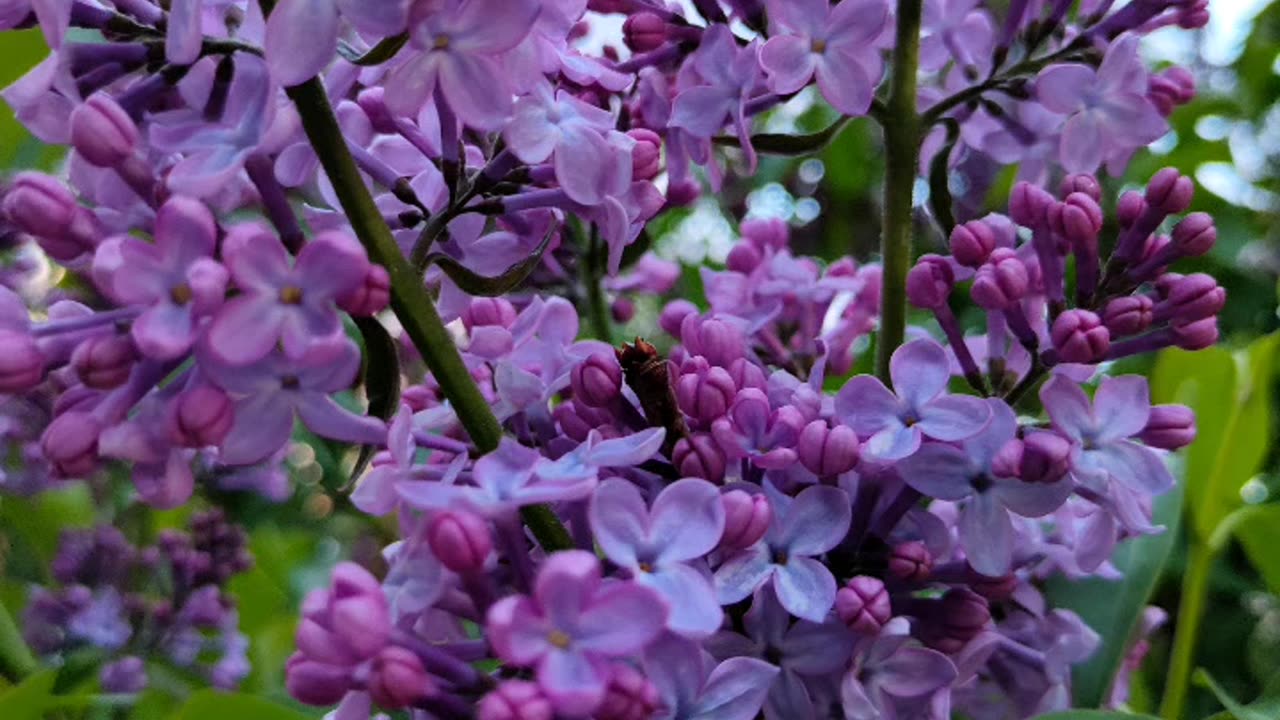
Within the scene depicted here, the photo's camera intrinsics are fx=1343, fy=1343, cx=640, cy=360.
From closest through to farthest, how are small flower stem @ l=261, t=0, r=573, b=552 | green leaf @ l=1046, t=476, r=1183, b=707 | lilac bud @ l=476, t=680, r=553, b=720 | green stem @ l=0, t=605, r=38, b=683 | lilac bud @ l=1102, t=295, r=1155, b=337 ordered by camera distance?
lilac bud @ l=476, t=680, r=553, b=720 → small flower stem @ l=261, t=0, r=573, b=552 → lilac bud @ l=1102, t=295, r=1155, b=337 → green leaf @ l=1046, t=476, r=1183, b=707 → green stem @ l=0, t=605, r=38, b=683

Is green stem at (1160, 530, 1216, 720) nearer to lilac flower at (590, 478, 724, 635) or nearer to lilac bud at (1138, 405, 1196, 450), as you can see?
lilac bud at (1138, 405, 1196, 450)

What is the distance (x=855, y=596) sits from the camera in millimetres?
595

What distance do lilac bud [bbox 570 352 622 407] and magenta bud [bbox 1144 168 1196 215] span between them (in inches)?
→ 12.0

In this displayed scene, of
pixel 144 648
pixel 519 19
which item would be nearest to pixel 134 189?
pixel 519 19

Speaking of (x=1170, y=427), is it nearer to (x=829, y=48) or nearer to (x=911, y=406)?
(x=911, y=406)

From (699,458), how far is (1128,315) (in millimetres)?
231

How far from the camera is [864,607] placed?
23.3 inches

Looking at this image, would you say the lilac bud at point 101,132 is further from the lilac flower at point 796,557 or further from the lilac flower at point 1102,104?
the lilac flower at point 1102,104

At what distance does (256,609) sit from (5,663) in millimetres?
695

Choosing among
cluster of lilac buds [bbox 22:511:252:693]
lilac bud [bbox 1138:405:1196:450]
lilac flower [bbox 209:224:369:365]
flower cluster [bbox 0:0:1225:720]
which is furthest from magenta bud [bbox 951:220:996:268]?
cluster of lilac buds [bbox 22:511:252:693]

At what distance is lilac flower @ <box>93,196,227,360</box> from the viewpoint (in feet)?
1.58

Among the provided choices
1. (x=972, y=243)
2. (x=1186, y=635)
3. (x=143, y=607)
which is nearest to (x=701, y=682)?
(x=972, y=243)

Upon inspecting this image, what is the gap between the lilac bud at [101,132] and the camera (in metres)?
0.51

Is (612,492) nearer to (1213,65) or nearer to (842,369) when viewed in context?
(842,369)
